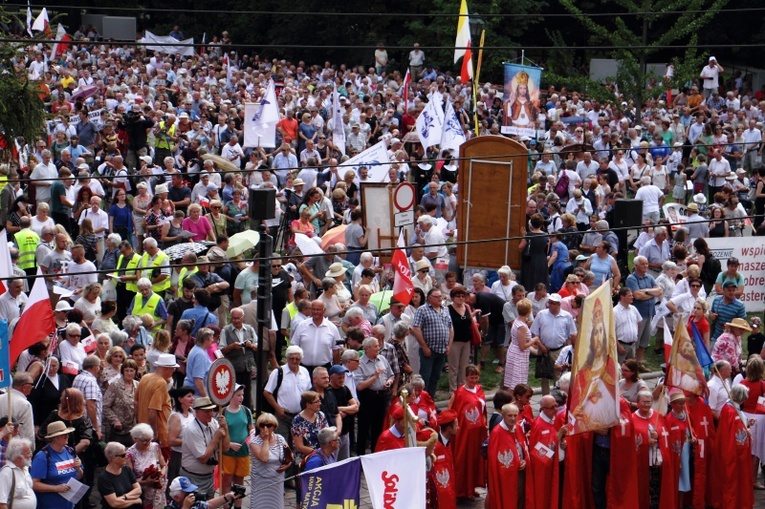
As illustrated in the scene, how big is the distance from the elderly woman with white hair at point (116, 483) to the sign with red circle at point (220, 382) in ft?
3.54

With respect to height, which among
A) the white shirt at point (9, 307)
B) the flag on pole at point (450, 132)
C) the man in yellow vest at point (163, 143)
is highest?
the flag on pole at point (450, 132)

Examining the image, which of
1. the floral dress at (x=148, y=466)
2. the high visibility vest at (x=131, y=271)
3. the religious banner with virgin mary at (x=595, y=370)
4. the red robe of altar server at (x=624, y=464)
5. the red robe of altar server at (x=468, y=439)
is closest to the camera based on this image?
the floral dress at (x=148, y=466)

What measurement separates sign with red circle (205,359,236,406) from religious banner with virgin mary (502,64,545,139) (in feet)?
45.9

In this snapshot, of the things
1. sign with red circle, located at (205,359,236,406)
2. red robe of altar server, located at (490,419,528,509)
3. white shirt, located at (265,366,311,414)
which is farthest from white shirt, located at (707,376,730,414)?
sign with red circle, located at (205,359,236,406)

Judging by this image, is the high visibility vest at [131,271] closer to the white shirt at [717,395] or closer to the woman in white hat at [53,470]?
the woman in white hat at [53,470]

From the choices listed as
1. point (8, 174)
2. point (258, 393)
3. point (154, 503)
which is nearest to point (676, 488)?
point (258, 393)

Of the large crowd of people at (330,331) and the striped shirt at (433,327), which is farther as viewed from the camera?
the striped shirt at (433,327)

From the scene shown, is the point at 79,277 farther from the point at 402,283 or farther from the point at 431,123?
the point at 431,123

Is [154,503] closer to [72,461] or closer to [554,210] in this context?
[72,461]

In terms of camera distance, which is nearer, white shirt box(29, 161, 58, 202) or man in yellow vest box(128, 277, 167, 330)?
man in yellow vest box(128, 277, 167, 330)

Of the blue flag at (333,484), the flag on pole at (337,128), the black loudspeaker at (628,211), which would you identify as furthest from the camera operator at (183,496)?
the flag on pole at (337,128)

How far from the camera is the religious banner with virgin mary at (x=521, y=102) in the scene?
86.1 ft

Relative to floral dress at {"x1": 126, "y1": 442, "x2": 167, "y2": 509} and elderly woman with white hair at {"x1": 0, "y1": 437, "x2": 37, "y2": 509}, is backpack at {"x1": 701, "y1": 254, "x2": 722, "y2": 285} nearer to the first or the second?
floral dress at {"x1": 126, "y1": 442, "x2": 167, "y2": 509}

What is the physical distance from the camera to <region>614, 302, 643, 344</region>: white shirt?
1798 cm
